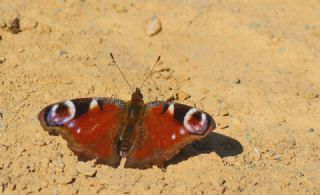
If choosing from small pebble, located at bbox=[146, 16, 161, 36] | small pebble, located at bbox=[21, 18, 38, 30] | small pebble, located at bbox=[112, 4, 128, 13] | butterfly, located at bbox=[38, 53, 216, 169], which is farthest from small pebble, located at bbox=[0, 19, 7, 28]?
butterfly, located at bbox=[38, 53, 216, 169]

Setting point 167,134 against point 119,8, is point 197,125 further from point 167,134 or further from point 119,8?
point 119,8

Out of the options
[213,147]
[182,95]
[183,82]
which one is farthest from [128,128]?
[183,82]

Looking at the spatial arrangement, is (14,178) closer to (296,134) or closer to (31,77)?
(31,77)

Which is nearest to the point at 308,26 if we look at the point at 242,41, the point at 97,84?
the point at 242,41

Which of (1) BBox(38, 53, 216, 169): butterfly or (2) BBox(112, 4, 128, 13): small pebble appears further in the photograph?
(2) BBox(112, 4, 128, 13): small pebble

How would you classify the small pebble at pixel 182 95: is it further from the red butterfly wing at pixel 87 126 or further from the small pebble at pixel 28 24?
the small pebble at pixel 28 24

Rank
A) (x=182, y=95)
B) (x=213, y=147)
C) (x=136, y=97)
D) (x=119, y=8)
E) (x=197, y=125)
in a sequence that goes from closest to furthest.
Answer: (x=197, y=125) < (x=136, y=97) < (x=213, y=147) < (x=182, y=95) < (x=119, y=8)

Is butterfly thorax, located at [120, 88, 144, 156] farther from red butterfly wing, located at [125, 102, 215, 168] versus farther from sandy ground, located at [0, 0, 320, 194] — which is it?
sandy ground, located at [0, 0, 320, 194]

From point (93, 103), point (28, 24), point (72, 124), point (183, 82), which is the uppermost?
point (28, 24)
